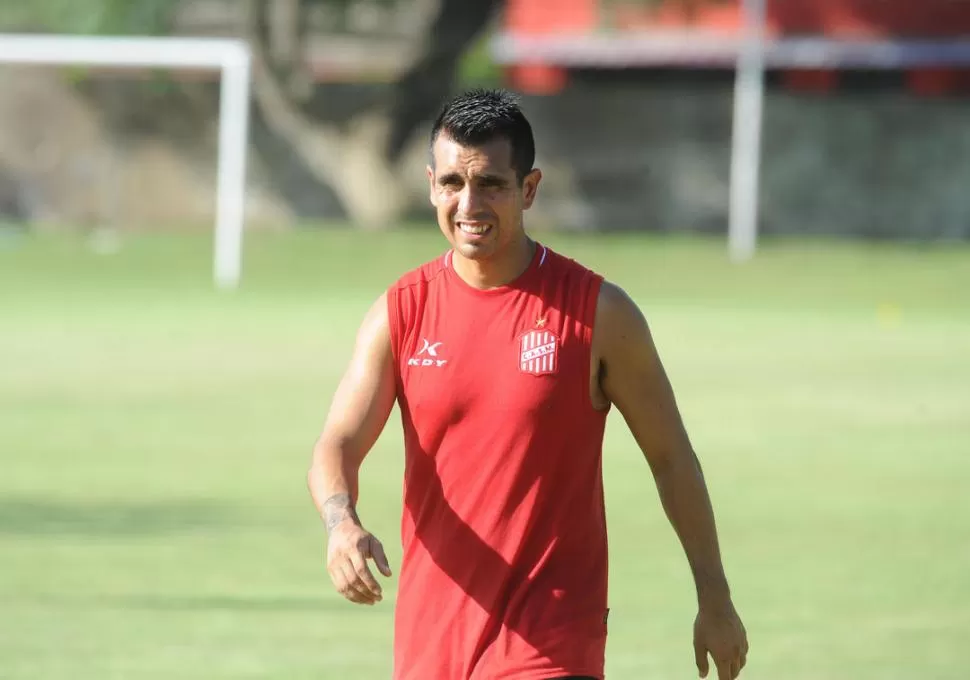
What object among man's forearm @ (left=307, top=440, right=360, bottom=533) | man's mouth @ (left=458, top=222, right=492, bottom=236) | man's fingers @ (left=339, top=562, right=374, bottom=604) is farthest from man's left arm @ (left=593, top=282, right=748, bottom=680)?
man's fingers @ (left=339, top=562, right=374, bottom=604)

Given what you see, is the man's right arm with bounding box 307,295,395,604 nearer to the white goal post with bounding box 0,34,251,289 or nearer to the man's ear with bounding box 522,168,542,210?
the man's ear with bounding box 522,168,542,210

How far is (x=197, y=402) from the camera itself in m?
19.4

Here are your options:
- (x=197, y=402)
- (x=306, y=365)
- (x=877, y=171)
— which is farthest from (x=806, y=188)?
(x=197, y=402)

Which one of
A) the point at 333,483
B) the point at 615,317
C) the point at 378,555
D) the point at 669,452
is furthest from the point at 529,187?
the point at 378,555

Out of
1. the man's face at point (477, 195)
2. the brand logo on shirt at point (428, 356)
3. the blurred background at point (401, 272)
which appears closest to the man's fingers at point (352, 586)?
the brand logo on shirt at point (428, 356)

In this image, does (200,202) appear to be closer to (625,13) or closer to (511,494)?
(625,13)

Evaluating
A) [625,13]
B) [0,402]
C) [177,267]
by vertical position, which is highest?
[625,13]

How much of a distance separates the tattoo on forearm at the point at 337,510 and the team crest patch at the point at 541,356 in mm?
529

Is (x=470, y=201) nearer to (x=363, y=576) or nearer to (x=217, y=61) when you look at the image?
(x=363, y=576)

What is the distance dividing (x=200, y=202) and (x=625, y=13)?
36.9 feet

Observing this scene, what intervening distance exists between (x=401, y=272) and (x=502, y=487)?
28.4 meters

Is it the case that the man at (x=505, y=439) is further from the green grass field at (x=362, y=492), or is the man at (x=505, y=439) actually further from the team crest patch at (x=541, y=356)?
the green grass field at (x=362, y=492)

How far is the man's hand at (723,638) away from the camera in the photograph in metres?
5.54

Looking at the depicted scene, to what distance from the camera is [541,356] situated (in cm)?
552
